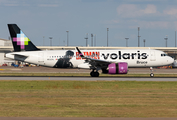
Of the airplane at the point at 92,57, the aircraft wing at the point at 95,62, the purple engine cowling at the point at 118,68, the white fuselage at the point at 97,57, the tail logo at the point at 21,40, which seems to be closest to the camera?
the purple engine cowling at the point at 118,68

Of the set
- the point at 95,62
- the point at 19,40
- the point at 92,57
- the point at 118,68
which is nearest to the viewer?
the point at 118,68

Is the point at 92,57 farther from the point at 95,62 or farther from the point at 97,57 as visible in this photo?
Answer: the point at 95,62

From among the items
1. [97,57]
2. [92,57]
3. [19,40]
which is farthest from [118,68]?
[19,40]

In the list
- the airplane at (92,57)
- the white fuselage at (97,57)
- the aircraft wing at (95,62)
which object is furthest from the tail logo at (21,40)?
the aircraft wing at (95,62)

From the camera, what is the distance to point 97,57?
3959cm

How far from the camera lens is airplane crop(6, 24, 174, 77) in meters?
38.4

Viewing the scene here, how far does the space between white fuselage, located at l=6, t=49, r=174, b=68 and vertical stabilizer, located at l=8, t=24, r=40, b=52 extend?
3.78 feet

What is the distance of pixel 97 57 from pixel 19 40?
13.2 meters

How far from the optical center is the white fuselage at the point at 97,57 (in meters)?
39.1

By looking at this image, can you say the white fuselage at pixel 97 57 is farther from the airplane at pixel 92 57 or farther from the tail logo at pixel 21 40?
the tail logo at pixel 21 40

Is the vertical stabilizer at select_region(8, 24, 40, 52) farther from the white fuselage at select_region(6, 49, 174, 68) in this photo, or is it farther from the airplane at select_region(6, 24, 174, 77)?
the white fuselage at select_region(6, 49, 174, 68)

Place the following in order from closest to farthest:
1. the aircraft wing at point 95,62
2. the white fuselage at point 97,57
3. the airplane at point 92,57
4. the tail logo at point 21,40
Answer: the aircraft wing at point 95,62 → the airplane at point 92,57 → the white fuselage at point 97,57 → the tail logo at point 21,40
